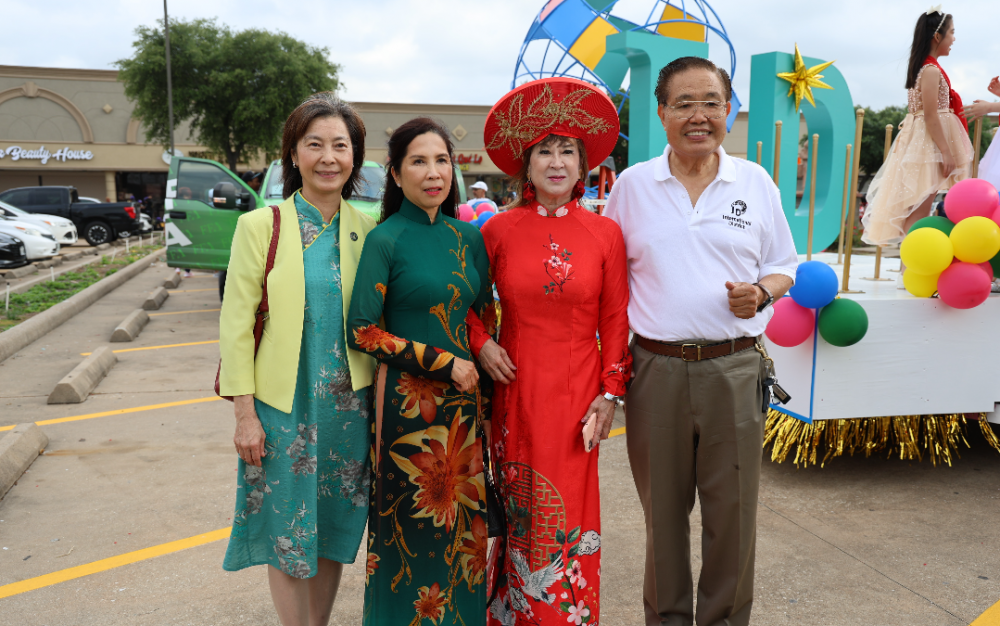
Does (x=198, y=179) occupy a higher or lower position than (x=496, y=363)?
higher

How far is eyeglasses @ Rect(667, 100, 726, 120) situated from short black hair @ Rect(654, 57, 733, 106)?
0.22 feet

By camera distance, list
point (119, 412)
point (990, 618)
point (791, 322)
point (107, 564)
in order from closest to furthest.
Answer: point (990, 618) < point (107, 564) < point (791, 322) < point (119, 412)

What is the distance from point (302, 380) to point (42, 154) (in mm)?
32785

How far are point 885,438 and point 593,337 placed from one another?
259 centimetres

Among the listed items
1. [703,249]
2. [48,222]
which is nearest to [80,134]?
[48,222]

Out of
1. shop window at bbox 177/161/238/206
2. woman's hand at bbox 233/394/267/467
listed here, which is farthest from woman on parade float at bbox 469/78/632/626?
shop window at bbox 177/161/238/206

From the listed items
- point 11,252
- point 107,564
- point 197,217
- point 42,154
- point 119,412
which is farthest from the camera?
point 42,154

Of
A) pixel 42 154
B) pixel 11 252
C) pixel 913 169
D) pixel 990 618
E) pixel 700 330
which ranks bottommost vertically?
pixel 990 618

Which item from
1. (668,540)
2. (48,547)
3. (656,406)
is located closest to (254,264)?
(656,406)

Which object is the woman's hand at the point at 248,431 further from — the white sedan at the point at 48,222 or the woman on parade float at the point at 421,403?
the white sedan at the point at 48,222

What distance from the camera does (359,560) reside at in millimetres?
3039

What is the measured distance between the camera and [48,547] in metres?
3.02

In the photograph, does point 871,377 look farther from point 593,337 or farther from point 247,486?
point 247,486

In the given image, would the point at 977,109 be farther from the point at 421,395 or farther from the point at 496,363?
the point at 421,395
